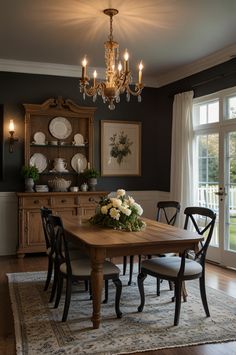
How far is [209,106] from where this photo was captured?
5594 mm

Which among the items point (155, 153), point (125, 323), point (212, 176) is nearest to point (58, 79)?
point (155, 153)

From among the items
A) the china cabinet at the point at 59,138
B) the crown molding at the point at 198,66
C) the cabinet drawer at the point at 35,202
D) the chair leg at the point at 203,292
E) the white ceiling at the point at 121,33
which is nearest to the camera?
the chair leg at the point at 203,292

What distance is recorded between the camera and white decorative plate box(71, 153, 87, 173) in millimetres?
6293

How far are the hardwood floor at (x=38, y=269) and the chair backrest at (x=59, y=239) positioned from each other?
0.66 metres

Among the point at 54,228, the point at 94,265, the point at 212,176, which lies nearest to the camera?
→ the point at 94,265

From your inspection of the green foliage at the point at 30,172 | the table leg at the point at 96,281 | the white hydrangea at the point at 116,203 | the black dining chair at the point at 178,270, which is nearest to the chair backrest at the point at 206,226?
the black dining chair at the point at 178,270

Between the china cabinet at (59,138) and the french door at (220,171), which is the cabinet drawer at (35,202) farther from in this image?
the french door at (220,171)

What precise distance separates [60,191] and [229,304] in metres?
3.13

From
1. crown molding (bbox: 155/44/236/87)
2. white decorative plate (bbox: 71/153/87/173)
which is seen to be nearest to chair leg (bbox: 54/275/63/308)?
white decorative plate (bbox: 71/153/87/173)

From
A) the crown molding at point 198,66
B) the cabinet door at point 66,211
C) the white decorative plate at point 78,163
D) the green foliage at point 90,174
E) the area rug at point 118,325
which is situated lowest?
the area rug at point 118,325

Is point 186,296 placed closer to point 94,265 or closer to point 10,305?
point 94,265

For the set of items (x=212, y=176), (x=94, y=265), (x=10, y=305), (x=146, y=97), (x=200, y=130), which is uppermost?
(x=146, y=97)

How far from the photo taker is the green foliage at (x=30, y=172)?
5.67m

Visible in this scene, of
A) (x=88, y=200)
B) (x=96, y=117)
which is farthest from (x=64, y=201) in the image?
(x=96, y=117)
